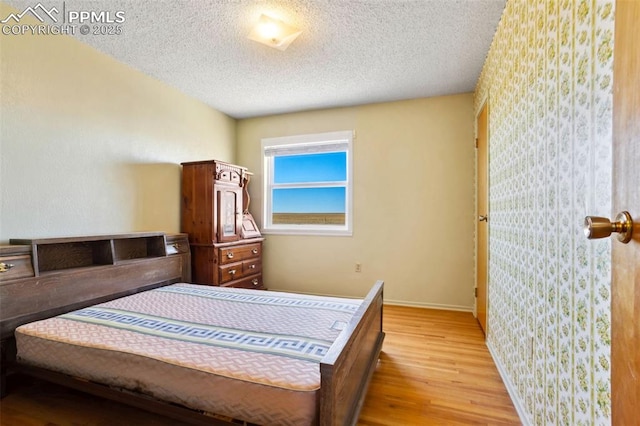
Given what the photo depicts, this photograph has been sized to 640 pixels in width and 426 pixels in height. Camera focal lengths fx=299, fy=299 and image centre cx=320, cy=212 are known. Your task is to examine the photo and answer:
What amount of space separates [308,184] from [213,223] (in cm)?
140

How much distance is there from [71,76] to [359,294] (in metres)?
3.54

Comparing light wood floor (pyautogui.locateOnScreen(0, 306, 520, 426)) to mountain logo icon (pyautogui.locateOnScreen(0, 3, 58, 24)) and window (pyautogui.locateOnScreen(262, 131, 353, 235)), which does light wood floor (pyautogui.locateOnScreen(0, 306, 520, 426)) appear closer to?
window (pyautogui.locateOnScreen(262, 131, 353, 235))

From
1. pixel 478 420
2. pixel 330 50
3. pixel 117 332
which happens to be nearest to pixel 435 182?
pixel 330 50

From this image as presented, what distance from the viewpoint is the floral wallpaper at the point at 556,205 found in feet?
2.95

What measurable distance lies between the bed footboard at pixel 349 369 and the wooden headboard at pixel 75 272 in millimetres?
1956

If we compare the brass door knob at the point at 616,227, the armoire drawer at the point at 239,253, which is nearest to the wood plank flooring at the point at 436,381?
the brass door knob at the point at 616,227

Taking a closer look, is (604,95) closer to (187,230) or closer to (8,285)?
(8,285)

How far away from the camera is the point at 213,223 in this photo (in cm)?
326

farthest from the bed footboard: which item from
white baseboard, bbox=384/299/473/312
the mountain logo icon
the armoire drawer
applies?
the mountain logo icon

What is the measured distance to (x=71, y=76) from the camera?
92.5 inches

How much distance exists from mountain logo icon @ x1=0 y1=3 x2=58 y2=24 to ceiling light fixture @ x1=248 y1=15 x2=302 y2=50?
1360mm

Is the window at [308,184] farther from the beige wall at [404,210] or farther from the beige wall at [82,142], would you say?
the beige wall at [82,142]

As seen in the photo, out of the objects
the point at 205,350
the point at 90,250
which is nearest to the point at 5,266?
the point at 90,250

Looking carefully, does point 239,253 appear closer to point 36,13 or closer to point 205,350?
point 205,350
